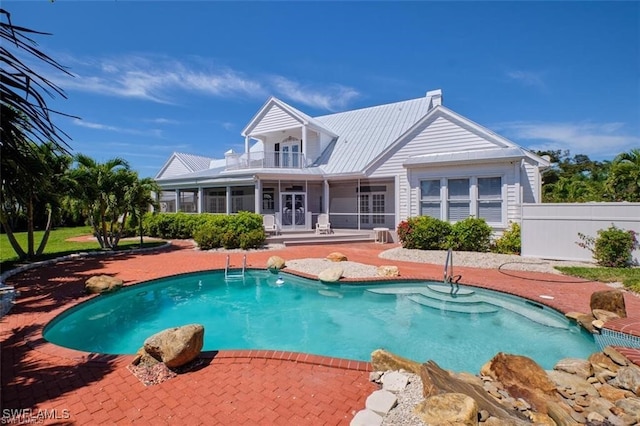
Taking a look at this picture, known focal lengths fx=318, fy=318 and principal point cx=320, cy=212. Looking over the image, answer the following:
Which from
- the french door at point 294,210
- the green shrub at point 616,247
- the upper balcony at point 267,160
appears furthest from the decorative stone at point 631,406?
the upper balcony at point 267,160

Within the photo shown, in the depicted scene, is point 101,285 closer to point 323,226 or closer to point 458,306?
point 458,306

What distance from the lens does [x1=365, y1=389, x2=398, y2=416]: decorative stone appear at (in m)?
3.61

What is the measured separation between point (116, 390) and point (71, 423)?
66 centimetres

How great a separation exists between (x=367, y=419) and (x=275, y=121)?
23675 millimetres

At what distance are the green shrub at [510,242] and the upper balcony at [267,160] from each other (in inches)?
548

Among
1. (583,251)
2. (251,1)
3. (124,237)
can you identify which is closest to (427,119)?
(583,251)

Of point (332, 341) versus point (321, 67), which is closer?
point (332, 341)

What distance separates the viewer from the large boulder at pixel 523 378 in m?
4.04

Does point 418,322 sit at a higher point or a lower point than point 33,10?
lower

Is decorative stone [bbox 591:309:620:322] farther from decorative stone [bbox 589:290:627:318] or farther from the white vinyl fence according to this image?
the white vinyl fence

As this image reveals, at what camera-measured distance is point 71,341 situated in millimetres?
6621

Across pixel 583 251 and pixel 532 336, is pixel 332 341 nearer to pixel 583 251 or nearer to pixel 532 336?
pixel 532 336

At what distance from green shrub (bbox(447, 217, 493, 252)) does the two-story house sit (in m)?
0.99

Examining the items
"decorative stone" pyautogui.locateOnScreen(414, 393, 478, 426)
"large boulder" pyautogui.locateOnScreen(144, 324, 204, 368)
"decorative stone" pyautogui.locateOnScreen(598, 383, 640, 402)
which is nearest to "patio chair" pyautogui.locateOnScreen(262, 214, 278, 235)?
"large boulder" pyautogui.locateOnScreen(144, 324, 204, 368)
